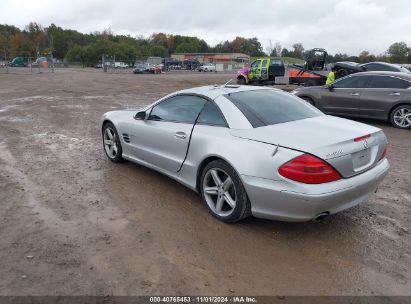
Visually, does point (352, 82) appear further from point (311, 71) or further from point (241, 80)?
point (241, 80)

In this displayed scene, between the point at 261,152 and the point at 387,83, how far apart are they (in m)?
7.61

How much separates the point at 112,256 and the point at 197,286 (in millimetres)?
890

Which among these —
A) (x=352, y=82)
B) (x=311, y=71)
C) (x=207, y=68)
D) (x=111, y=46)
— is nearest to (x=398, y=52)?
(x=207, y=68)

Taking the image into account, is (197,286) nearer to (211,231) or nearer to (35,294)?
(211,231)

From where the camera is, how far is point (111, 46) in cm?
9300

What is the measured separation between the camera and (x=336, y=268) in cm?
334

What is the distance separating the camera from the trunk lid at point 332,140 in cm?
356

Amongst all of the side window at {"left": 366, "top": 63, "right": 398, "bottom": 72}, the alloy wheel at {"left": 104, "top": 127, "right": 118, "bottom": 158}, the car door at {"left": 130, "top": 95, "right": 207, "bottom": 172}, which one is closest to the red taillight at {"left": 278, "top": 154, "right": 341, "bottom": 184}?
the car door at {"left": 130, "top": 95, "right": 207, "bottom": 172}

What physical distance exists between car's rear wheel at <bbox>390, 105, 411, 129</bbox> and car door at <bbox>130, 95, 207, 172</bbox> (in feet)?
22.6

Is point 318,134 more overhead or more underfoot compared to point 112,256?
more overhead

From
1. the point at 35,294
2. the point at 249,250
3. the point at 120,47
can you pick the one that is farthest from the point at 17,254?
the point at 120,47

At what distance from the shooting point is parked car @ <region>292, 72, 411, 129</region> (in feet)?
31.5

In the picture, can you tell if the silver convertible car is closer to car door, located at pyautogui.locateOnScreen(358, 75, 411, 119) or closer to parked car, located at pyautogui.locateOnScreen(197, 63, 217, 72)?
car door, located at pyautogui.locateOnScreen(358, 75, 411, 119)

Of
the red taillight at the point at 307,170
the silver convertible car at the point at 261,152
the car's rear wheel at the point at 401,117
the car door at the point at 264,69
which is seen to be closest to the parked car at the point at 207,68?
the car door at the point at 264,69
